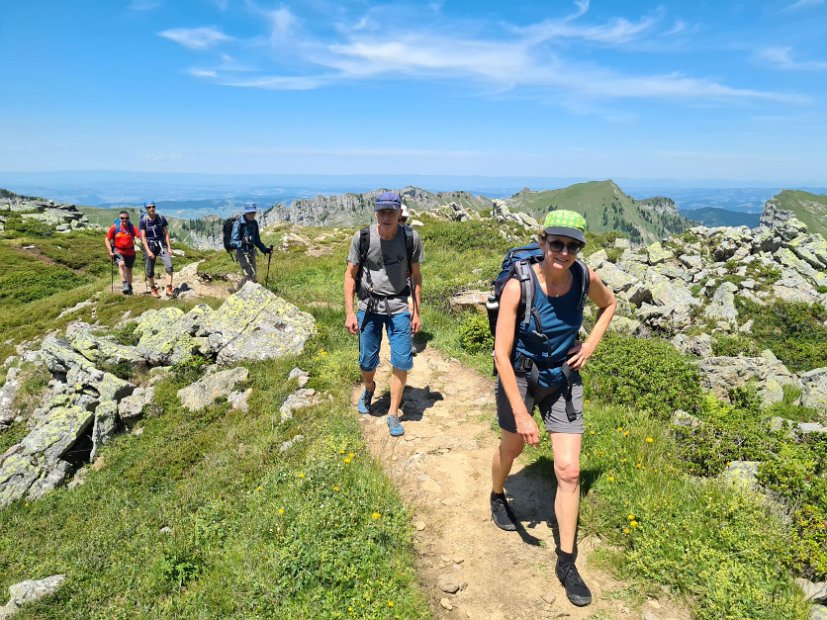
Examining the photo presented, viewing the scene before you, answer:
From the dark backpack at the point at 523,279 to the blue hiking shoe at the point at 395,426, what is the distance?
135 inches

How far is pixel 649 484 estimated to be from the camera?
573cm

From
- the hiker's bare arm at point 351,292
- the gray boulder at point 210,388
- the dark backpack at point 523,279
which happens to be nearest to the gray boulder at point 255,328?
the gray boulder at point 210,388

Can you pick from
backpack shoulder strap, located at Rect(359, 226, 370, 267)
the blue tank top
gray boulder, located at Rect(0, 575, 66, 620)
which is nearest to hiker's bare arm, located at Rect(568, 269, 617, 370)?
the blue tank top

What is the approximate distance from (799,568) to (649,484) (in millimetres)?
1534

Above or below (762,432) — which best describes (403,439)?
below

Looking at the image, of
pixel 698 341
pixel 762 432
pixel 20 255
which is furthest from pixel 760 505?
pixel 20 255

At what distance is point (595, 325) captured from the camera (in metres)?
5.00

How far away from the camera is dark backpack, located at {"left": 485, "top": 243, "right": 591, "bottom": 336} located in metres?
4.53

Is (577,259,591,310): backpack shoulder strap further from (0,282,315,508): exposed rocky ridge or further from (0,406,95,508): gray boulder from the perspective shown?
(0,406,95,508): gray boulder

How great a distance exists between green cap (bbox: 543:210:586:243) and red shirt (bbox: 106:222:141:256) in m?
16.3

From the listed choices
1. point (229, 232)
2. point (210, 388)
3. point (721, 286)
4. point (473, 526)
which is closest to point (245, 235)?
point (229, 232)

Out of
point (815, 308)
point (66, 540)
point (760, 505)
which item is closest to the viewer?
point (760, 505)

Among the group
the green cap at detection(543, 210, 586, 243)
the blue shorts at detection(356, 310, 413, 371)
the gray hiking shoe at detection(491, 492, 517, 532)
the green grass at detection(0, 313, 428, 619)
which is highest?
the green cap at detection(543, 210, 586, 243)

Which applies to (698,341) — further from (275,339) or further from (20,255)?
(20,255)
